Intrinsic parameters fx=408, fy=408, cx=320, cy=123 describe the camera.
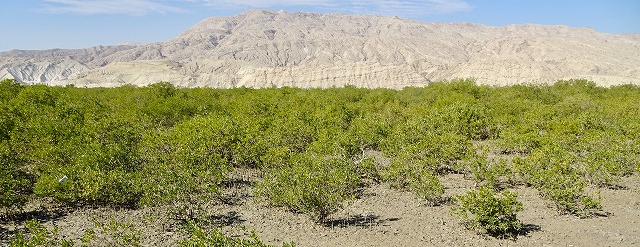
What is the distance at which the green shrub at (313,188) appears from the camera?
49.4 ft

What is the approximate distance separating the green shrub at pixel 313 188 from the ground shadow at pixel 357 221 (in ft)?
1.37

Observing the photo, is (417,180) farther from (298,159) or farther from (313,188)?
(313,188)

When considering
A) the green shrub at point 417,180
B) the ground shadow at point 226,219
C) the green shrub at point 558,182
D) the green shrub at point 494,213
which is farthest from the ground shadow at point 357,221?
the green shrub at point 558,182

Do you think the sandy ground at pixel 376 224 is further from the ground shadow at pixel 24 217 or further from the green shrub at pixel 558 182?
the green shrub at pixel 558 182

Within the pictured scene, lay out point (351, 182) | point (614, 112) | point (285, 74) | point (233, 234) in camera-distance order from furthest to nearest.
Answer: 1. point (285, 74)
2. point (614, 112)
3. point (351, 182)
4. point (233, 234)

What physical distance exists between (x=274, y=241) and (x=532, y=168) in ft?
42.1

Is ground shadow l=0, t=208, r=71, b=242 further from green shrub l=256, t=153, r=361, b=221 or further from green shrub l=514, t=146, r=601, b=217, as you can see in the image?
green shrub l=514, t=146, r=601, b=217

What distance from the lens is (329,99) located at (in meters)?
46.3

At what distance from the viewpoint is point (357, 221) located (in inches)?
627

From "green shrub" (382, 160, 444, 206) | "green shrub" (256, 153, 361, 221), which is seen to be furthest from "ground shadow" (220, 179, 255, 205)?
"green shrub" (382, 160, 444, 206)

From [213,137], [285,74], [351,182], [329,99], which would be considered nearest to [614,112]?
[329,99]

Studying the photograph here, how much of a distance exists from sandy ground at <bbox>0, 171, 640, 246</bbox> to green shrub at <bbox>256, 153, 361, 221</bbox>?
23.2 inches

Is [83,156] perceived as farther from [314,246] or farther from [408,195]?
[408,195]

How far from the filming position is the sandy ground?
13.9 metres
